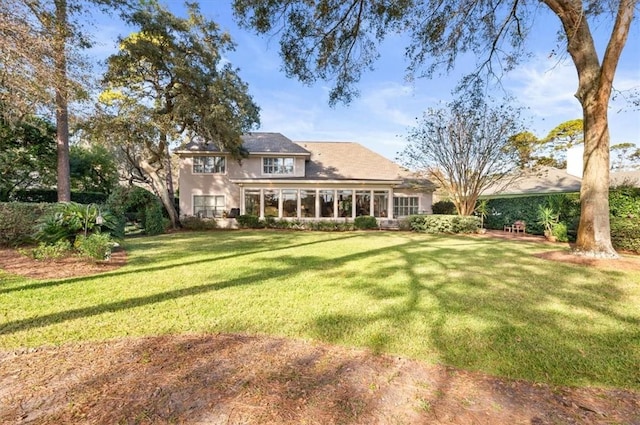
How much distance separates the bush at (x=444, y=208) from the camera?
22031 millimetres

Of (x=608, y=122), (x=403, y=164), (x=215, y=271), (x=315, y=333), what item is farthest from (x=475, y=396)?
(x=403, y=164)

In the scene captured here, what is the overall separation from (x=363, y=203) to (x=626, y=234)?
1270cm

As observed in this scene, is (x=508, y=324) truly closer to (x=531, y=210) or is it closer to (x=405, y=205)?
(x=531, y=210)

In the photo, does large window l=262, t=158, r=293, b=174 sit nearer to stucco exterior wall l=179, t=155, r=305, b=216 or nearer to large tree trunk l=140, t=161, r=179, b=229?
stucco exterior wall l=179, t=155, r=305, b=216

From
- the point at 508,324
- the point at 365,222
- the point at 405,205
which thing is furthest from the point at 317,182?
the point at 508,324

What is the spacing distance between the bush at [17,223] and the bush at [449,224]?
16.7 meters

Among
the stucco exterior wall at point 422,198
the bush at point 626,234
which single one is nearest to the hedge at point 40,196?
the stucco exterior wall at point 422,198

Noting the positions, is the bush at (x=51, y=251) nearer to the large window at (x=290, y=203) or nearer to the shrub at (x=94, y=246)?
the shrub at (x=94, y=246)

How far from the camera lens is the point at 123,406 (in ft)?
7.54

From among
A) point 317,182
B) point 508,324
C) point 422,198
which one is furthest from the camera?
point 422,198

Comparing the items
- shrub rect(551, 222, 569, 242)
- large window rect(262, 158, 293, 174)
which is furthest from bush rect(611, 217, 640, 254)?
large window rect(262, 158, 293, 174)

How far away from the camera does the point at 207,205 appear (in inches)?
820

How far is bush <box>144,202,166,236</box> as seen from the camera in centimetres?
1552

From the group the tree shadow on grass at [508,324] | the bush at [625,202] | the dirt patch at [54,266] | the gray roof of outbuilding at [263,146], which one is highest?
the gray roof of outbuilding at [263,146]
